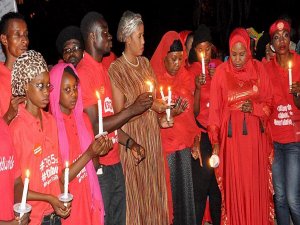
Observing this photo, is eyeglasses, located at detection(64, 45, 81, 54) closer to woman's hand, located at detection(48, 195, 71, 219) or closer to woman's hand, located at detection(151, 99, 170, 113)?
woman's hand, located at detection(151, 99, 170, 113)

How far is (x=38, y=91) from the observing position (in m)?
3.73

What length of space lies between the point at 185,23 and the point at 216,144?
18.1m

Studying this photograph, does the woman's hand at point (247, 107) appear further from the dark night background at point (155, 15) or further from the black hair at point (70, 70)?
the dark night background at point (155, 15)

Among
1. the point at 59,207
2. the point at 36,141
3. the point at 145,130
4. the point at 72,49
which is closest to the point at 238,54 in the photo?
the point at 145,130

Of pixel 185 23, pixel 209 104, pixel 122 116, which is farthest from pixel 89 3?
pixel 122 116

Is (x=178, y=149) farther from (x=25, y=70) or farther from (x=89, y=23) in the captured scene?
(x=25, y=70)

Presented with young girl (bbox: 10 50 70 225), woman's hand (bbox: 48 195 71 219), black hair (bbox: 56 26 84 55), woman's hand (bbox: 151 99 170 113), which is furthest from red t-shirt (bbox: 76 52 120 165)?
woman's hand (bbox: 48 195 71 219)

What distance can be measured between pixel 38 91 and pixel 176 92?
2.44 m

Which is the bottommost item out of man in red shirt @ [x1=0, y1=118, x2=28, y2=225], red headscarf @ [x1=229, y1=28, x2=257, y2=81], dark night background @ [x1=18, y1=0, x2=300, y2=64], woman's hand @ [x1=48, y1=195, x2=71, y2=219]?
woman's hand @ [x1=48, y1=195, x2=71, y2=219]

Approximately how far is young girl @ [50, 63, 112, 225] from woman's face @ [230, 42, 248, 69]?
2.13 m

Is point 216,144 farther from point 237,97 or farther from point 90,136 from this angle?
point 90,136

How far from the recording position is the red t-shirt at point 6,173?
339 cm

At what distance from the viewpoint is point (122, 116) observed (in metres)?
4.57

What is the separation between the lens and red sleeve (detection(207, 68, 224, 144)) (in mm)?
5793
